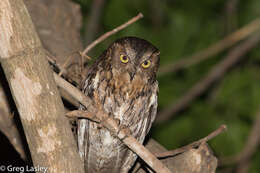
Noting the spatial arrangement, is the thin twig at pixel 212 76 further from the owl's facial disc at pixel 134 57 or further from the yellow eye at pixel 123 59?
the yellow eye at pixel 123 59

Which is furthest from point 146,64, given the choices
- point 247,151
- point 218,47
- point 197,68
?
point 197,68

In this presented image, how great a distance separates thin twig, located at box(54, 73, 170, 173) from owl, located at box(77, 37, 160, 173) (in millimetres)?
489

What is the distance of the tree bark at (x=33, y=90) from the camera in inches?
63.4

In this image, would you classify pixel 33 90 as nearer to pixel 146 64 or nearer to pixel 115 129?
pixel 115 129

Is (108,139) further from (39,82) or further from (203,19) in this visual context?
(203,19)

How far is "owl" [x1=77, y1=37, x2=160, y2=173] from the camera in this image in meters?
2.47

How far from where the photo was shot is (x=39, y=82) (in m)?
1.64

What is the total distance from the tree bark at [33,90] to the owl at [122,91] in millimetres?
786

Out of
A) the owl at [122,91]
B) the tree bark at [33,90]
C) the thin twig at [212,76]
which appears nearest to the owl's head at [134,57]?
the owl at [122,91]

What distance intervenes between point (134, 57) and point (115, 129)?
66 cm

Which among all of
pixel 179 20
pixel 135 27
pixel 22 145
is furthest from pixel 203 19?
pixel 22 145

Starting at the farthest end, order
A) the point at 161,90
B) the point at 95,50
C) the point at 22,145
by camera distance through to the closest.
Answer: the point at 161,90, the point at 95,50, the point at 22,145

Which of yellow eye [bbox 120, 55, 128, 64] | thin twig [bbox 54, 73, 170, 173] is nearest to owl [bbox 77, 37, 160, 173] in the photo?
yellow eye [bbox 120, 55, 128, 64]

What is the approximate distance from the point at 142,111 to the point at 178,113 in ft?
7.21
